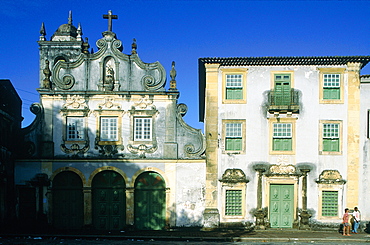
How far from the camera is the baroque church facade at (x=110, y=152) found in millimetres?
22828

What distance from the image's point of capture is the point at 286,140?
22922 mm

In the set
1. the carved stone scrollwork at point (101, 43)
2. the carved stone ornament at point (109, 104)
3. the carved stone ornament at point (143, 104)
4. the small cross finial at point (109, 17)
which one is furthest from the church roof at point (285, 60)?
the small cross finial at point (109, 17)

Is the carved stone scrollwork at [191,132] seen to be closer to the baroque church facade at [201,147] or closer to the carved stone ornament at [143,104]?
the baroque church facade at [201,147]

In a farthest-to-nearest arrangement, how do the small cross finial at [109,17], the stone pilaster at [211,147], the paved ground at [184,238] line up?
the small cross finial at [109,17] → the stone pilaster at [211,147] → the paved ground at [184,238]

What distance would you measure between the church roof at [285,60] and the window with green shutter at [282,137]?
328 cm

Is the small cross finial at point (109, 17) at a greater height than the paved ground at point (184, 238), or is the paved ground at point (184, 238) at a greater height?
the small cross finial at point (109, 17)

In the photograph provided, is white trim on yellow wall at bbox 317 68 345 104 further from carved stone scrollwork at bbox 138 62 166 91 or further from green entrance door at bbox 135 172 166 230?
green entrance door at bbox 135 172 166 230

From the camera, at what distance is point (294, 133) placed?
75.2 ft

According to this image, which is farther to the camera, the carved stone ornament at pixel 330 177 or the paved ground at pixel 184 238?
the carved stone ornament at pixel 330 177

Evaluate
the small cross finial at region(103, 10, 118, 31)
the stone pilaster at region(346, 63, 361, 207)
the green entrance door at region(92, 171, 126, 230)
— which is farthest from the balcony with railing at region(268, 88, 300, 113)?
the small cross finial at region(103, 10, 118, 31)

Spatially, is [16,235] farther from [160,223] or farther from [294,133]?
[294,133]

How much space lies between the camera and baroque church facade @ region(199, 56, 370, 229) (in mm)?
22641

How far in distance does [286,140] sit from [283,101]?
2043mm

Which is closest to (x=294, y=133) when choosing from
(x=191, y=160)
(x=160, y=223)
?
(x=191, y=160)
